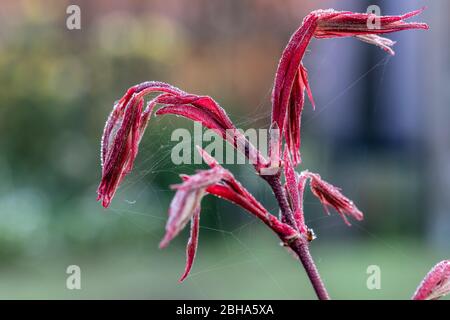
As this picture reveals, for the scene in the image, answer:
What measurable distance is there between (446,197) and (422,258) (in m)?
0.60

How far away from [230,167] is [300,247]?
3.76 m

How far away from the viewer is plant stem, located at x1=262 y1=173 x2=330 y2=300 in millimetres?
678

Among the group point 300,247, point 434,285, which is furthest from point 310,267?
point 434,285

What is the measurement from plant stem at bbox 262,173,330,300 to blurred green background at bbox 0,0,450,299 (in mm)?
3720

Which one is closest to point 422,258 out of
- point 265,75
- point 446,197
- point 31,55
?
point 446,197

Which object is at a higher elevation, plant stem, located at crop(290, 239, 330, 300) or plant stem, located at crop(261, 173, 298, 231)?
plant stem, located at crop(261, 173, 298, 231)

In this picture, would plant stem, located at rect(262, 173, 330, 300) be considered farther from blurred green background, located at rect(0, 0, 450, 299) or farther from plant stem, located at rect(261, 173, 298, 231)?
blurred green background, located at rect(0, 0, 450, 299)

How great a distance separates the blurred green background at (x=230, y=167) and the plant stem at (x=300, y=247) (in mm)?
3720

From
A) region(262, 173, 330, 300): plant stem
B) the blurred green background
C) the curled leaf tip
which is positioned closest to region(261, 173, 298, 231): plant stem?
region(262, 173, 330, 300): plant stem

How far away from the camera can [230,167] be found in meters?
4.46

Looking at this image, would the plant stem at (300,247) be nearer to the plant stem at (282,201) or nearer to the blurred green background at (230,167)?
the plant stem at (282,201)

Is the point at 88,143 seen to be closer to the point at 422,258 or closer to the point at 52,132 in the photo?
the point at 52,132
